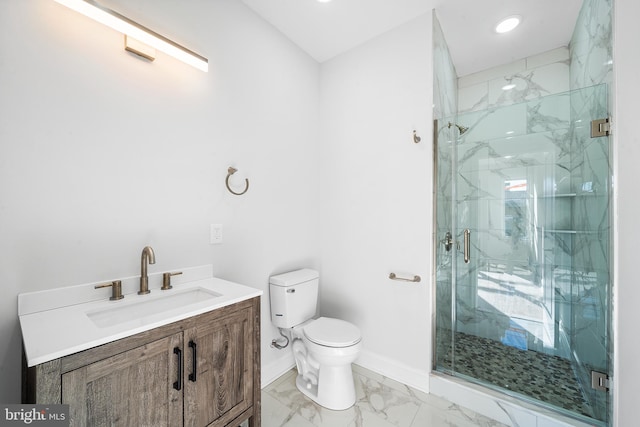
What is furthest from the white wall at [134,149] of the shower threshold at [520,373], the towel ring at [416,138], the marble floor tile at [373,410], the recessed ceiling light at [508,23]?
the recessed ceiling light at [508,23]

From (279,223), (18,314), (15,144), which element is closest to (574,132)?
(279,223)

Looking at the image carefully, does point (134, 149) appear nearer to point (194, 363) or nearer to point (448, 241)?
point (194, 363)

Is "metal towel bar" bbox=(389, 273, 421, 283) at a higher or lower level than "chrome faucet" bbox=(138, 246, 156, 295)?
lower

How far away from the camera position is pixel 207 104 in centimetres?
157

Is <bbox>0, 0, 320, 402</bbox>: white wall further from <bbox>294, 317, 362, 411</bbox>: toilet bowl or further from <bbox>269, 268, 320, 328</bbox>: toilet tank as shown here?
<bbox>294, 317, 362, 411</bbox>: toilet bowl

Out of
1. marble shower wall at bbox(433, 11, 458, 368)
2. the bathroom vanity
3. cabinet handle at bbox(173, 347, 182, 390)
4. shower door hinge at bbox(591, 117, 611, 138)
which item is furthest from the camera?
marble shower wall at bbox(433, 11, 458, 368)

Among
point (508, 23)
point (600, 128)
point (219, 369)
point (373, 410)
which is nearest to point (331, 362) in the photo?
point (373, 410)

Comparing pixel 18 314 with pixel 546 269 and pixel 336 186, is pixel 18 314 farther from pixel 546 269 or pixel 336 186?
pixel 546 269

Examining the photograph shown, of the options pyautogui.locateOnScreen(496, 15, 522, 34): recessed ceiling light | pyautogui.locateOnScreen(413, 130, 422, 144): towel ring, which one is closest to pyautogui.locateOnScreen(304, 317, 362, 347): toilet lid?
pyautogui.locateOnScreen(413, 130, 422, 144): towel ring

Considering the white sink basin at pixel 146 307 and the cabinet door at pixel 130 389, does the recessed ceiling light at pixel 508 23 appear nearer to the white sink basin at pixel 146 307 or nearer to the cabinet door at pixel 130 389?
the white sink basin at pixel 146 307

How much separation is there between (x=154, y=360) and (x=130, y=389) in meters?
0.10

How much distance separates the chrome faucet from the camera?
1.23 metres

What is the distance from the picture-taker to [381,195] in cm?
206

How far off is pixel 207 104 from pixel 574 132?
2.25 meters
